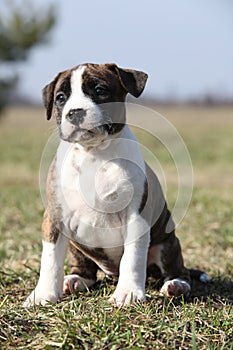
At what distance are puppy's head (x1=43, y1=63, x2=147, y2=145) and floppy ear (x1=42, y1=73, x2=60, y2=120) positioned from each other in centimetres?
3

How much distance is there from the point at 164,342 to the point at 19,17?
104 feet

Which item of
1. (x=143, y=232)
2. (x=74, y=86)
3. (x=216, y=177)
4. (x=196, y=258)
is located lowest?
(x=216, y=177)

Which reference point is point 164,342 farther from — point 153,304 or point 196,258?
point 196,258

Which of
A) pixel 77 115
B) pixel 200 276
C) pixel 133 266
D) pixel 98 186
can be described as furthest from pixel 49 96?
pixel 200 276

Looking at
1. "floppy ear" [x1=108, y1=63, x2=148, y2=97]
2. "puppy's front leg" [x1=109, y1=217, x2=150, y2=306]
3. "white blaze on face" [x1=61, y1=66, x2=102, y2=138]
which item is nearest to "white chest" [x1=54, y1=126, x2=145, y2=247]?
"puppy's front leg" [x1=109, y1=217, x2=150, y2=306]

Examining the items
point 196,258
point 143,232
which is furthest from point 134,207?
point 196,258

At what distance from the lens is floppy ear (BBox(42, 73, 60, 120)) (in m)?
4.26

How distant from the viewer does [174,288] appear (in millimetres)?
4207

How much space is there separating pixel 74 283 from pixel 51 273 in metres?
0.48

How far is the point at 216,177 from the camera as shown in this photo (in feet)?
47.6

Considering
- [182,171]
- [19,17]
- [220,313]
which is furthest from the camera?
[19,17]

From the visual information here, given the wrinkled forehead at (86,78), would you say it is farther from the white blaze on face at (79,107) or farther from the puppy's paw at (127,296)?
the puppy's paw at (127,296)

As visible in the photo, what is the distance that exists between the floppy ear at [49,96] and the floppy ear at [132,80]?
0.47m

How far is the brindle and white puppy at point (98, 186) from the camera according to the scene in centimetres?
389
